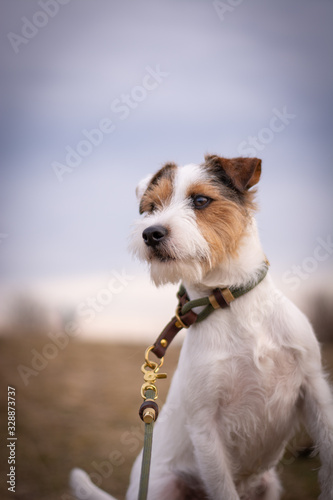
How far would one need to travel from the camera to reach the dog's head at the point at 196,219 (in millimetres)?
2777

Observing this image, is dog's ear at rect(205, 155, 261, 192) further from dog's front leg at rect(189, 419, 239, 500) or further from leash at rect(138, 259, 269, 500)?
dog's front leg at rect(189, 419, 239, 500)

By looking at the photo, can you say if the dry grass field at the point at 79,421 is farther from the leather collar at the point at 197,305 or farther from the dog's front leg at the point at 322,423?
the leather collar at the point at 197,305

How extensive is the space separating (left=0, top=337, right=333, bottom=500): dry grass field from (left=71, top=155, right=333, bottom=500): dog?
0.45 meters

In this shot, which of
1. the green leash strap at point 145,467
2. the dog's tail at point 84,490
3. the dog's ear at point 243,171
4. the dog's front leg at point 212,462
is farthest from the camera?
the dog's tail at point 84,490

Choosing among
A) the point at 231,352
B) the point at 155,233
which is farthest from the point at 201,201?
the point at 231,352

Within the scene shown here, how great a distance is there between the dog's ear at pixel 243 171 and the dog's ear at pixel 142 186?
805 mm

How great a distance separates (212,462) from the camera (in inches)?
109

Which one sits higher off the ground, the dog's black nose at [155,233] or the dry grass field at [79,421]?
the dog's black nose at [155,233]

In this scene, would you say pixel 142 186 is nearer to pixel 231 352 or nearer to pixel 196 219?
pixel 196 219

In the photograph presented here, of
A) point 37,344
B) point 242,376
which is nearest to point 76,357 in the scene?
point 37,344

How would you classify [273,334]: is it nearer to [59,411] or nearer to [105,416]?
[105,416]

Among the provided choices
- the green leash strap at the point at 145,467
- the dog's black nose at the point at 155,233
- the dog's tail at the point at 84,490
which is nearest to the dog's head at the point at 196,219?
the dog's black nose at the point at 155,233

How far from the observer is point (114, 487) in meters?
4.42

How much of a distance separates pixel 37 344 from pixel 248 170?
6807mm
